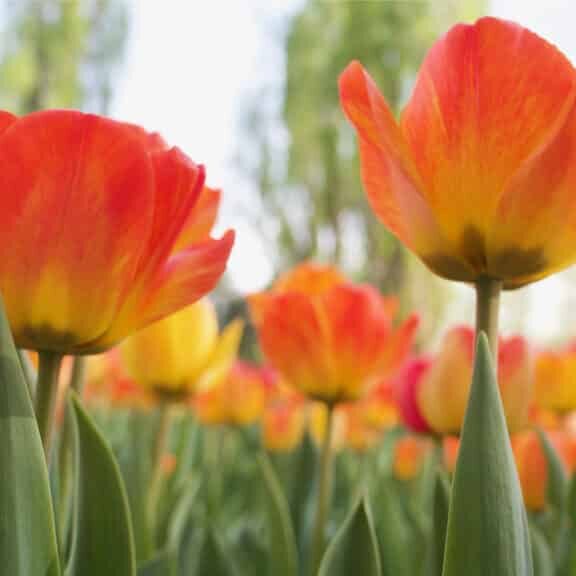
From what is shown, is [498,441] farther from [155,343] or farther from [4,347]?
[155,343]

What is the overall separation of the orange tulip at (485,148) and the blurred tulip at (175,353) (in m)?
0.42

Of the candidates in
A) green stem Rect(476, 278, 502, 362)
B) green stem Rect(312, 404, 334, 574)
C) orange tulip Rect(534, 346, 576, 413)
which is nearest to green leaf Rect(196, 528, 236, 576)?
green stem Rect(312, 404, 334, 574)

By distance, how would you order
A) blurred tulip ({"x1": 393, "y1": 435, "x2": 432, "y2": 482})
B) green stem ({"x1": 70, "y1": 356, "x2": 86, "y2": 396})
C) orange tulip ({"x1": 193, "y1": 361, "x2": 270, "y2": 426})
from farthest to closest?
orange tulip ({"x1": 193, "y1": 361, "x2": 270, "y2": 426})
blurred tulip ({"x1": 393, "y1": 435, "x2": 432, "y2": 482})
green stem ({"x1": 70, "y1": 356, "x2": 86, "y2": 396})

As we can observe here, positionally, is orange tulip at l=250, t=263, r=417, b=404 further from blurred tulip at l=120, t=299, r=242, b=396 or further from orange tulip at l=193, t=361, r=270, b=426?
orange tulip at l=193, t=361, r=270, b=426

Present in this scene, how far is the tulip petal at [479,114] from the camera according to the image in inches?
11.0

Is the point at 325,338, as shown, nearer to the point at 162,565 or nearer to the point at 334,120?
the point at 162,565

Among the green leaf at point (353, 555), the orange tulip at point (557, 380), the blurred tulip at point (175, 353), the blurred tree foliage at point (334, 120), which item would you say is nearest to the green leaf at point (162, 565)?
the green leaf at point (353, 555)

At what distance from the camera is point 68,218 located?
0.26m

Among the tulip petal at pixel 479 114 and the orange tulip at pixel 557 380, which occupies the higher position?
the tulip petal at pixel 479 114

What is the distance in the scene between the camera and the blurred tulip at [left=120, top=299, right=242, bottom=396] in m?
0.71

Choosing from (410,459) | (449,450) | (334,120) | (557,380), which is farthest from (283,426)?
(334,120)

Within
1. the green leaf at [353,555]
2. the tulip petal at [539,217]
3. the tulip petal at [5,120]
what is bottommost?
the green leaf at [353,555]

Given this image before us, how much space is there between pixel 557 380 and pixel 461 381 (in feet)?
2.33

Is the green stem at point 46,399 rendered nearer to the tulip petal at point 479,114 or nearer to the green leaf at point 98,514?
the green leaf at point 98,514
